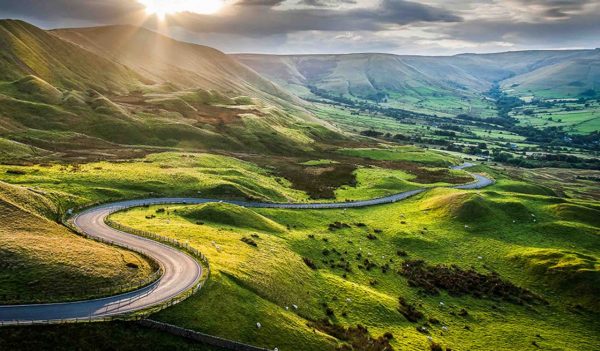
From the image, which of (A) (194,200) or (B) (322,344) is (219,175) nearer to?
(A) (194,200)

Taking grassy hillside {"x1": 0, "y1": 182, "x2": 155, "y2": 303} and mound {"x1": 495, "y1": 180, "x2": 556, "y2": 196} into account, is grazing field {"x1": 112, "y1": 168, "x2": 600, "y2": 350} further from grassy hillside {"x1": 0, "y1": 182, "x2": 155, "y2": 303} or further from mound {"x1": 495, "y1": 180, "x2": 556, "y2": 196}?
mound {"x1": 495, "y1": 180, "x2": 556, "y2": 196}

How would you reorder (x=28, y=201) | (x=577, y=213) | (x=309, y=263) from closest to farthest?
(x=28, y=201) < (x=309, y=263) < (x=577, y=213)

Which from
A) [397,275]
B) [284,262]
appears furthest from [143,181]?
[397,275]

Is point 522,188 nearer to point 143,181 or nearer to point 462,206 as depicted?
point 462,206

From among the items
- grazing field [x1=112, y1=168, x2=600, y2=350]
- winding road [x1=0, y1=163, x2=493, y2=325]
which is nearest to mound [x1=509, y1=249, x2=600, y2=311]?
grazing field [x1=112, y1=168, x2=600, y2=350]

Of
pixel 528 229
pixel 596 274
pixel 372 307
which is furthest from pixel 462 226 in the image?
pixel 372 307

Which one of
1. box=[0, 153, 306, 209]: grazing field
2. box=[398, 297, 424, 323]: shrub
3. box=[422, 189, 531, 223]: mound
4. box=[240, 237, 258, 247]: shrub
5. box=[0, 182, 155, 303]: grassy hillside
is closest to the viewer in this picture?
box=[0, 182, 155, 303]: grassy hillside
